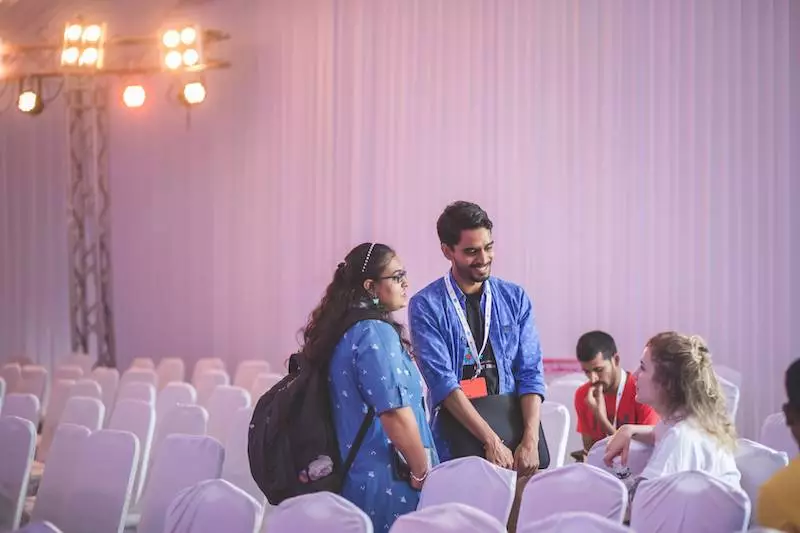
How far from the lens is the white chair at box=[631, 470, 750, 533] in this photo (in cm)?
315

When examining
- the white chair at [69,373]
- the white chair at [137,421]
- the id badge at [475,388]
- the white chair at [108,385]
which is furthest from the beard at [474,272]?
the white chair at [69,373]

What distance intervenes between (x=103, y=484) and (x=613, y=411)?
2102 mm

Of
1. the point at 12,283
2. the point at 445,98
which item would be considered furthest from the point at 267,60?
the point at 12,283

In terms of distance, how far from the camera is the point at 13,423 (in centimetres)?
513

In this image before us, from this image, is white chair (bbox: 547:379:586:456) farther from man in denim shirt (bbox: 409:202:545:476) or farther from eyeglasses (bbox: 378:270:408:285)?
eyeglasses (bbox: 378:270:408:285)

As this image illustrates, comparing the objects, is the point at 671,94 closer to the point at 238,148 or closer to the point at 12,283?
the point at 238,148

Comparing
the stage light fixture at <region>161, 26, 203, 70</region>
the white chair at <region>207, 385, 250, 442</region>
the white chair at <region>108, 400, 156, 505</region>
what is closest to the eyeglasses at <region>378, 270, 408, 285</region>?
the white chair at <region>108, 400, 156, 505</region>

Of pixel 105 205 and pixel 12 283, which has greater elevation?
pixel 105 205

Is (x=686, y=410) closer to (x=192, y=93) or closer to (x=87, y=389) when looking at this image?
(x=87, y=389)

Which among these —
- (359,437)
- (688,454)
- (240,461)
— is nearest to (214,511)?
(359,437)

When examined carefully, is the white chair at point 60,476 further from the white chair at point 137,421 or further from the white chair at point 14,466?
the white chair at point 137,421

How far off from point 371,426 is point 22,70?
10.3m

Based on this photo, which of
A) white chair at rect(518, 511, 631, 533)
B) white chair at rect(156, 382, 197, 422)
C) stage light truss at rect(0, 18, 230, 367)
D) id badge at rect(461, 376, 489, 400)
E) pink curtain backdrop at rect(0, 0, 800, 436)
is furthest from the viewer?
stage light truss at rect(0, 18, 230, 367)

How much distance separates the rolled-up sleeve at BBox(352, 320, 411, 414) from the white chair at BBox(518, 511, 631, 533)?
738 millimetres
